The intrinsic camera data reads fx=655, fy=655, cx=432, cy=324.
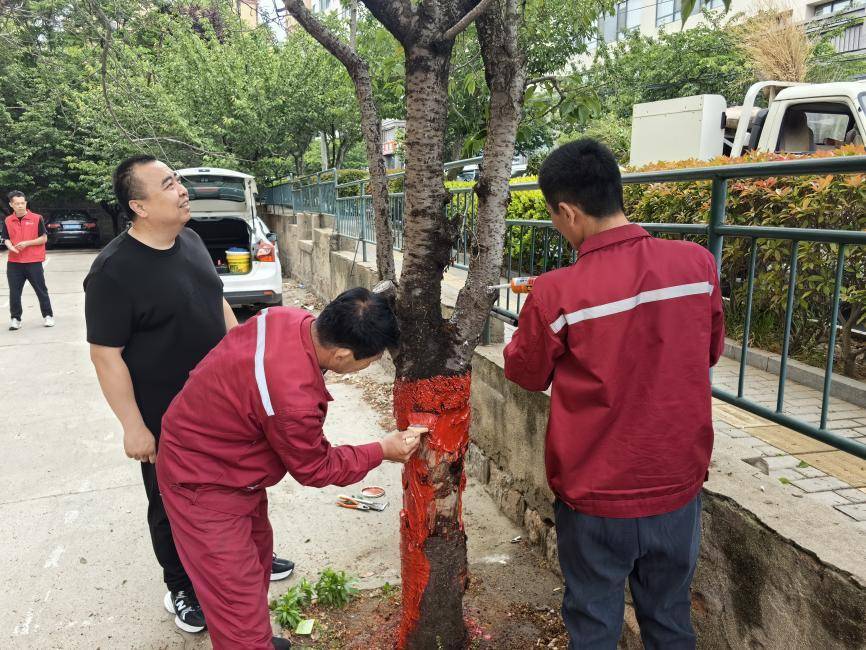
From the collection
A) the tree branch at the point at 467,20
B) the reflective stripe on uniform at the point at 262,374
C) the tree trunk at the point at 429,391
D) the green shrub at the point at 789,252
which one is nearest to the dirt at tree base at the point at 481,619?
the tree trunk at the point at 429,391

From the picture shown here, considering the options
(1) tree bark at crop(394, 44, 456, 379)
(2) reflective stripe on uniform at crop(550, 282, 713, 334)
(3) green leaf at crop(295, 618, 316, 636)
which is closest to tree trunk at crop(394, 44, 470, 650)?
(1) tree bark at crop(394, 44, 456, 379)

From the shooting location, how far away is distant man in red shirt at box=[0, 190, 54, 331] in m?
8.29

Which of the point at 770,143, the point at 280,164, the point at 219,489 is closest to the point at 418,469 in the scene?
the point at 219,489

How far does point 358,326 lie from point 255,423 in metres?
0.42

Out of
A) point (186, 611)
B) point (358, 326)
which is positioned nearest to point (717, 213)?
point (358, 326)

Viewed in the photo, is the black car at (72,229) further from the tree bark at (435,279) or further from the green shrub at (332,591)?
the tree bark at (435,279)

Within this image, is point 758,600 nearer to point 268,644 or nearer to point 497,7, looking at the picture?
point 268,644

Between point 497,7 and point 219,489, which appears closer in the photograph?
point 219,489

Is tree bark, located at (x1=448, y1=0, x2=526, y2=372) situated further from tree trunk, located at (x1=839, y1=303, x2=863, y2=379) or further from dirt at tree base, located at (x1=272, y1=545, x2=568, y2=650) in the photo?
tree trunk, located at (x1=839, y1=303, x2=863, y2=379)

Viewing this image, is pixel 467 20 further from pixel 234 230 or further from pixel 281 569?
→ pixel 234 230

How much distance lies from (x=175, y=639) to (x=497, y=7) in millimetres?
2691

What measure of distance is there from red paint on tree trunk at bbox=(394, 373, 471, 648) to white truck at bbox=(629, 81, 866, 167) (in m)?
5.84

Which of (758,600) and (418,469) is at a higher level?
(418,469)

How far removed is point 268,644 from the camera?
2.06 meters
